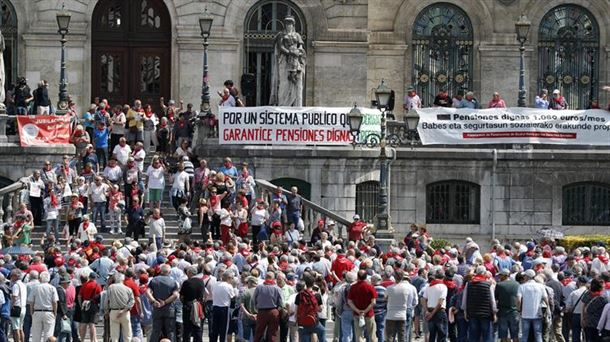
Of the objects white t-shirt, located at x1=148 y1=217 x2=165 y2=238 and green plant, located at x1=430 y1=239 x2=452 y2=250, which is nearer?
white t-shirt, located at x1=148 y1=217 x2=165 y2=238

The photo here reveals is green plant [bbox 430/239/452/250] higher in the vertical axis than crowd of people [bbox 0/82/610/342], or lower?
higher

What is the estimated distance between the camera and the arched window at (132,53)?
62.7 meters

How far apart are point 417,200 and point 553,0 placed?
9.52m

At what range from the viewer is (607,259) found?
47.4m

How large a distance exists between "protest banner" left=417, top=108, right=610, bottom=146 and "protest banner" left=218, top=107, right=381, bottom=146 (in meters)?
1.85

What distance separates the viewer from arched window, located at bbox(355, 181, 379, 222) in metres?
57.9

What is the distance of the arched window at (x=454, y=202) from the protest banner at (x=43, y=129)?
31.5 feet

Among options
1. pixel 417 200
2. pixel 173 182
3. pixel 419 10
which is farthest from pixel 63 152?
pixel 419 10

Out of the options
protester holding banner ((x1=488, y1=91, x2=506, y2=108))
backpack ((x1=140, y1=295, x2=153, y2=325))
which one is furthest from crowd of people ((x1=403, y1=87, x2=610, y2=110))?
backpack ((x1=140, y1=295, x2=153, y2=325))

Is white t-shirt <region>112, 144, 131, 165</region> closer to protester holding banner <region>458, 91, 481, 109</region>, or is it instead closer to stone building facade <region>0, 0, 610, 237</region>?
stone building facade <region>0, 0, 610, 237</region>

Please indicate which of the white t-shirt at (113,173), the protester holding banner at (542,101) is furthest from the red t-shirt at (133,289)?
the protester holding banner at (542,101)

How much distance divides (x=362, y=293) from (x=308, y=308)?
43.7 inches

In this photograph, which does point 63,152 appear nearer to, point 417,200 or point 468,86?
point 417,200

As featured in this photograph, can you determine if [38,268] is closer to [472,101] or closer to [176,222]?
[176,222]
